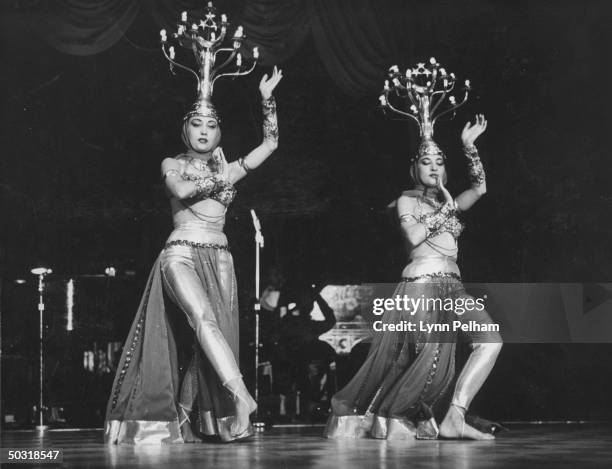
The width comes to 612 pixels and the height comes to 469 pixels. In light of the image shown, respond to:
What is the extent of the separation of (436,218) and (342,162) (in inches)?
97.1

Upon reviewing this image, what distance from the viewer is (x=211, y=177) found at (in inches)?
228

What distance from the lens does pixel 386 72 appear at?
7898 mm

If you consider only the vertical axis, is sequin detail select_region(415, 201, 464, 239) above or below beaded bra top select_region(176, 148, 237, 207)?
below

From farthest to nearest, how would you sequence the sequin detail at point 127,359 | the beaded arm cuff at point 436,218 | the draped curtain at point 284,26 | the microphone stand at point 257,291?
the microphone stand at point 257,291
the draped curtain at point 284,26
the beaded arm cuff at point 436,218
the sequin detail at point 127,359

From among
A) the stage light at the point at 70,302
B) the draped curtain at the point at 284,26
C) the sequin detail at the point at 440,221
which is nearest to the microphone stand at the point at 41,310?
the stage light at the point at 70,302

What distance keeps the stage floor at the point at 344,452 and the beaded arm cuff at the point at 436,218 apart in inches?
50.7

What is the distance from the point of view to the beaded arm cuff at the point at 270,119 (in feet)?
19.9

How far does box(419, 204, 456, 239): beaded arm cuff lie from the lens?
6293 millimetres

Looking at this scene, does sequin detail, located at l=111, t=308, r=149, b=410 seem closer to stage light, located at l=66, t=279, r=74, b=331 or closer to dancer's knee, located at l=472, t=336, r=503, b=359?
dancer's knee, located at l=472, t=336, r=503, b=359

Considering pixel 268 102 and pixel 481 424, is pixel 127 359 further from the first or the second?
pixel 481 424

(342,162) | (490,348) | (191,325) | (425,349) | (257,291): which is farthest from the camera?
(342,162)

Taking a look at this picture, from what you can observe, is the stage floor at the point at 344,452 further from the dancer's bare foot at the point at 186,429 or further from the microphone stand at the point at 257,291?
the microphone stand at the point at 257,291

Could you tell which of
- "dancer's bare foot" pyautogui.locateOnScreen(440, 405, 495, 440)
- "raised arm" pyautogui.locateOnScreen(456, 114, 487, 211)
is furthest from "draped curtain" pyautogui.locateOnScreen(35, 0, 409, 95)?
"dancer's bare foot" pyautogui.locateOnScreen(440, 405, 495, 440)

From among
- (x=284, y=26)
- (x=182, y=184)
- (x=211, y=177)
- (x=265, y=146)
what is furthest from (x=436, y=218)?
(x=284, y=26)
